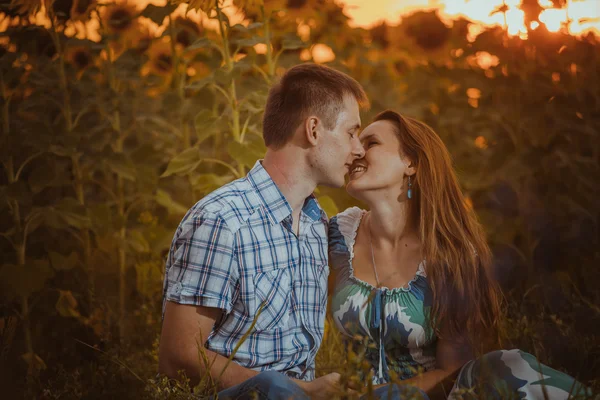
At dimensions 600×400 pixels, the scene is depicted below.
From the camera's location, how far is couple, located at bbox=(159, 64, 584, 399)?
2.19 metres

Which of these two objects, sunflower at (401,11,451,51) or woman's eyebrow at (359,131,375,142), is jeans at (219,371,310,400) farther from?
sunflower at (401,11,451,51)

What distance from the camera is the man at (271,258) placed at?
7.13 ft

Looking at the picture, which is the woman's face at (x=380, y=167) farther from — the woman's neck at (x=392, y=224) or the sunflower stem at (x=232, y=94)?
the sunflower stem at (x=232, y=94)

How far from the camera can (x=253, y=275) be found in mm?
2307

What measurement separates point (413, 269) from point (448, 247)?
16cm

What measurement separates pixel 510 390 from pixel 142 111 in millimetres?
2952

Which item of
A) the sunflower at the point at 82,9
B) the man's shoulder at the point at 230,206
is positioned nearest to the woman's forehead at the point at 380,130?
the man's shoulder at the point at 230,206

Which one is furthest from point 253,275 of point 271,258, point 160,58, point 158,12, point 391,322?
point 160,58

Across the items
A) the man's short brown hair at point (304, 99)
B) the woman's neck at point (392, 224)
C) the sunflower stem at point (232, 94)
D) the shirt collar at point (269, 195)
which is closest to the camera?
the shirt collar at point (269, 195)

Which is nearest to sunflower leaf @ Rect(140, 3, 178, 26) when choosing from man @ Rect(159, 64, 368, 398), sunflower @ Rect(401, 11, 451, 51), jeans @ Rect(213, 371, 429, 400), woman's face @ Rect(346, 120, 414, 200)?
man @ Rect(159, 64, 368, 398)

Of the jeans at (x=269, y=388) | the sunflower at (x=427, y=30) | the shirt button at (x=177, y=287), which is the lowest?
the jeans at (x=269, y=388)

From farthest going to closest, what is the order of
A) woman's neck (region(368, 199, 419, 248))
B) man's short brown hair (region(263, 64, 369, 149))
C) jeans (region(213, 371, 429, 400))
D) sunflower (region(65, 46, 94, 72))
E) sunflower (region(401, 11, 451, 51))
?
sunflower (region(401, 11, 451, 51)) → sunflower (region(65, 46, 94, 72)) → woman's neck (region(368, 199, 419, 248)) → man's short brown hair (region(263, 64, 369, 149)) → jeans (region(213, 371, 429, 400))

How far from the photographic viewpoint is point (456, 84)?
462 cm

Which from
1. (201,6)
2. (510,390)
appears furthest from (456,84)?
(510,390)
